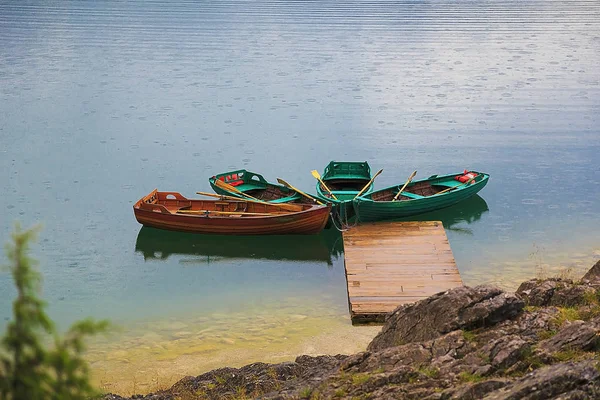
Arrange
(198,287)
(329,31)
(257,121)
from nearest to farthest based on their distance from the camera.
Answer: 1. (198,287)
2. (257,121)
3. (329,31)

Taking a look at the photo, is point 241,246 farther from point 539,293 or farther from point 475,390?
point 475,390

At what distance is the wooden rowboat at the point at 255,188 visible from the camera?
1180 inches

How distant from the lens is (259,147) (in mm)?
39000

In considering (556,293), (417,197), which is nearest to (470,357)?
(556,293)

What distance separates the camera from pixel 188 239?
28781 mm

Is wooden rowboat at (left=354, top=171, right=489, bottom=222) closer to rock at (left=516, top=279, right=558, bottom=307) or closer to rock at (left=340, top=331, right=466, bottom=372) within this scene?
rock at (left=516, top=279, right=558, bottom=307)

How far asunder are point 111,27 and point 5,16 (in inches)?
516

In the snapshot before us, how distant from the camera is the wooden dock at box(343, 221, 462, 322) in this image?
2292 centimetres

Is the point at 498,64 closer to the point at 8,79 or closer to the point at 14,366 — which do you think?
the point at 8,79

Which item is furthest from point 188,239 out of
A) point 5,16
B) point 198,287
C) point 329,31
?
point 5,16

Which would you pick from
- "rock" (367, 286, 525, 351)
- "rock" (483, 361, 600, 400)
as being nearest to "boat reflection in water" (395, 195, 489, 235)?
"rock" (367, 286, 525, 351)

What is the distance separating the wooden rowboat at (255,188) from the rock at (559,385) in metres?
18.7

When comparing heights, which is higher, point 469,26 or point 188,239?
point 469,26

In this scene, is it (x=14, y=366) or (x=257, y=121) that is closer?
(x=14, y=366)
